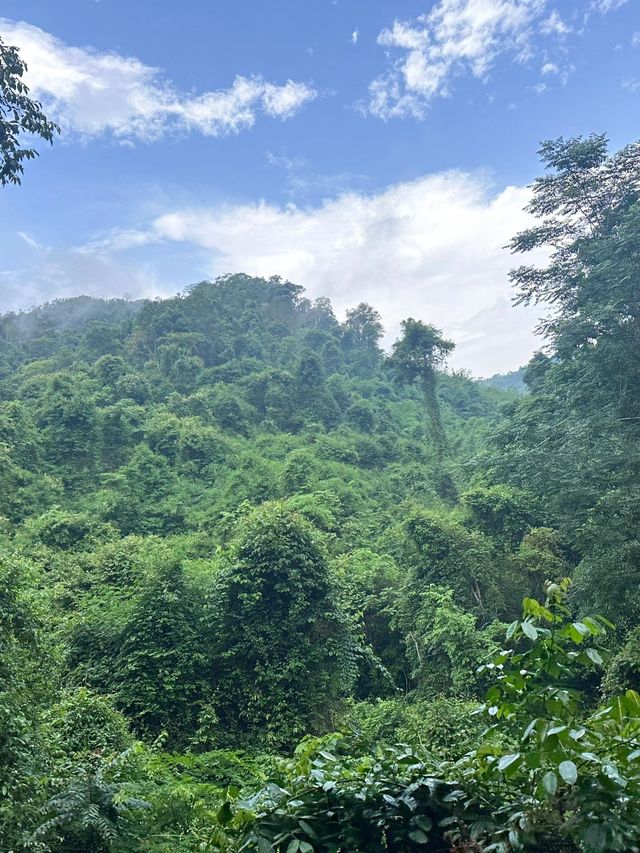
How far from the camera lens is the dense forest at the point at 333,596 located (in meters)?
1.57

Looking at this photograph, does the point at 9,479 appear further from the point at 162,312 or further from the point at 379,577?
the point at 162,312

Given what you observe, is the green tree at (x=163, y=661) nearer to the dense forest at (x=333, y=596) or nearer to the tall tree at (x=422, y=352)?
the dense forest at (x=333, y=596)

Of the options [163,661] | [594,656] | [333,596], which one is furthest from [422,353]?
[594,656]

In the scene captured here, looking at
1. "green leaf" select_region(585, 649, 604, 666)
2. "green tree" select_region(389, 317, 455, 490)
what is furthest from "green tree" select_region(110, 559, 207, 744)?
"green tree" select_region(389, 317, 455, 490)

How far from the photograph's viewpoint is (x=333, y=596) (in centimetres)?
848

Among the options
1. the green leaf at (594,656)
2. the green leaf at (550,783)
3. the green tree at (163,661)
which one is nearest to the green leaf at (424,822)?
the green leaf at (550,783)

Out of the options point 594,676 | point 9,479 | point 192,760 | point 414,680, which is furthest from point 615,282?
point 9,479

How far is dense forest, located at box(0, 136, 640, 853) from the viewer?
157 cm

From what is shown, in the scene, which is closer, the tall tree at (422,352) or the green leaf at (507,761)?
the green leaf at (507,761)

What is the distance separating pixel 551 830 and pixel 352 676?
7105mm

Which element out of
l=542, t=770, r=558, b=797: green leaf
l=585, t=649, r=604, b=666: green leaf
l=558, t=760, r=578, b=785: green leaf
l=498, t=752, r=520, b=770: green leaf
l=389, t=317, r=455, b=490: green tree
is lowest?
l=498, t=752, r=520, b=770: green leaf

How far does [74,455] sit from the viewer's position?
19.3 meters

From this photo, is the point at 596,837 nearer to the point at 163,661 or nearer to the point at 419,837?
the point at 419,837

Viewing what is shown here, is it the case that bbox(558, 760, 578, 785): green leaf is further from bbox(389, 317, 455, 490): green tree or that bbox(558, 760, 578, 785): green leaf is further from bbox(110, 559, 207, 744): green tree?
bbox(389, 317, 455, 490): green tree
